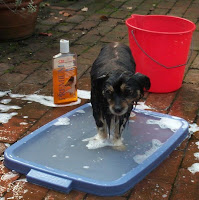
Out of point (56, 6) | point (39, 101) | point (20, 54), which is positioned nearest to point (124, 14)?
point (56, 6)

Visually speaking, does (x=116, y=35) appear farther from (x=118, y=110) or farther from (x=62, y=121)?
(x=118, y=110)

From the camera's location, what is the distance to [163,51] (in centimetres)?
433

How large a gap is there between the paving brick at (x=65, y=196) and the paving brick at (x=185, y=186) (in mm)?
641

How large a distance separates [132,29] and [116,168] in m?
1.71

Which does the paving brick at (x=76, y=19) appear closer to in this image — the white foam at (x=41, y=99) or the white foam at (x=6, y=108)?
the white foam at (x=41, y=99)

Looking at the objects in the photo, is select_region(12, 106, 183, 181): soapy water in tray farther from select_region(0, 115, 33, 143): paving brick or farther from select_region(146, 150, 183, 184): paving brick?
select_region(0, 115, 33, 143): paving brick

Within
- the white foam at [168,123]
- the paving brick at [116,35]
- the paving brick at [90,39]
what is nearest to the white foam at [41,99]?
the white foam at [168,123]

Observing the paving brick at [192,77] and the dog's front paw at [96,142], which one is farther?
the paving brick at [192,77]

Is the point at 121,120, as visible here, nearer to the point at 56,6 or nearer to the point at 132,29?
the point at 132,29

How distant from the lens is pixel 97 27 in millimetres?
6477

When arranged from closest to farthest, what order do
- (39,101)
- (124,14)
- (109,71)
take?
(109,71)
(39,101)
(124,14)

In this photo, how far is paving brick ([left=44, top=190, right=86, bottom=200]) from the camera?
2908mm

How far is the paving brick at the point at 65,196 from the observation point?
2908 mm

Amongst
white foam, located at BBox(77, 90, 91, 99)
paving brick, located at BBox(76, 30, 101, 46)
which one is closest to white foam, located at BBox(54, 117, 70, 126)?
white foam, located at BBox(77, 90, 91, 99)
